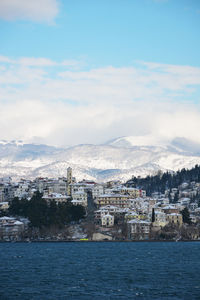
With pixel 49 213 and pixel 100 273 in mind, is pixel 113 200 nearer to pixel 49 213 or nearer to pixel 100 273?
pixel 49 213

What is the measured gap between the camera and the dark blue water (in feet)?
226

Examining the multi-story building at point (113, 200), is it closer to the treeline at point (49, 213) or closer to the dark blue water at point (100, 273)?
the treeline at point (49, 213)

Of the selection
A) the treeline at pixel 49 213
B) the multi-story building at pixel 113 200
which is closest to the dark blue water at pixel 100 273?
the treeline at pixel 49 213

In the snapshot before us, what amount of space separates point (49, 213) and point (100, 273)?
7122cm

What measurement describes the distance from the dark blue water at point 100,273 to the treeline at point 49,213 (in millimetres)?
26333

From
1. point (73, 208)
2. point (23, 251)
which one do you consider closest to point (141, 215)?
point (73, 208)

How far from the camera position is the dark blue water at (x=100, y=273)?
2709 inches

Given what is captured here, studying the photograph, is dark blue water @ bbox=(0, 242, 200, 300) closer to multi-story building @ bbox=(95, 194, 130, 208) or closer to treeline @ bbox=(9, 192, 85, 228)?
treeline @ bbox=(9, 192, 85, 228)

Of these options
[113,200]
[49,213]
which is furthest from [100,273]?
[113,200]

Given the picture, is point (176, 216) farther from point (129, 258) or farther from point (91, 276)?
point (91, 276)

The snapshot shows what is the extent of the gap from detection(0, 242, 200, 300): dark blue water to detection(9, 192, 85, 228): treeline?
86.4 feet

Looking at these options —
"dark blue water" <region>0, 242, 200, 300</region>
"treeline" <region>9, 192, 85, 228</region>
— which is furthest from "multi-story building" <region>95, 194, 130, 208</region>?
"dark blue water" <region>0, 242, 200, 300</region>

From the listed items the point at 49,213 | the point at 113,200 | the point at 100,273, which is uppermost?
the point at 113,200

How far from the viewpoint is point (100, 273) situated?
85375mm
